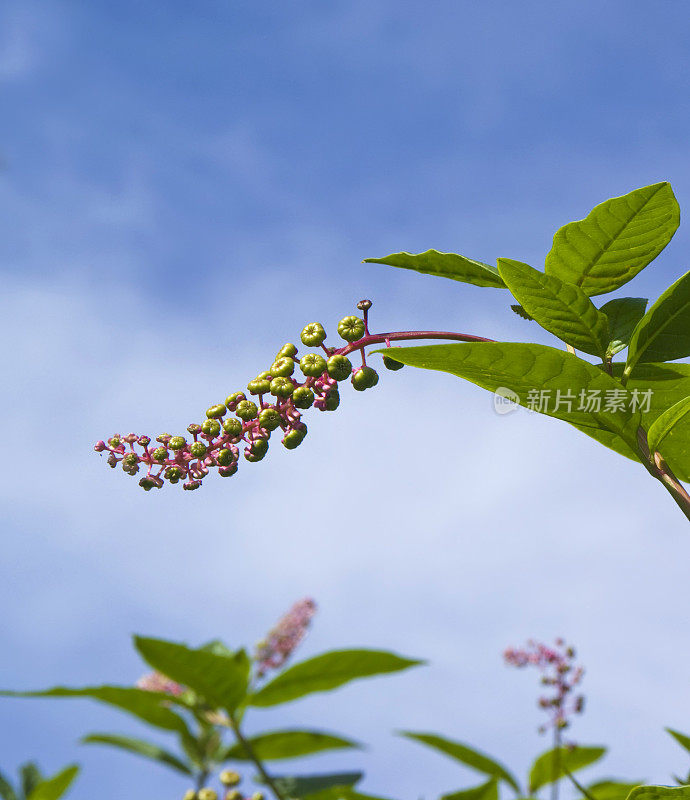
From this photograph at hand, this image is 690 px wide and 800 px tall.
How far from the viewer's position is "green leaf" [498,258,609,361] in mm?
1948

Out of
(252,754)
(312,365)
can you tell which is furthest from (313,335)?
(252,754)

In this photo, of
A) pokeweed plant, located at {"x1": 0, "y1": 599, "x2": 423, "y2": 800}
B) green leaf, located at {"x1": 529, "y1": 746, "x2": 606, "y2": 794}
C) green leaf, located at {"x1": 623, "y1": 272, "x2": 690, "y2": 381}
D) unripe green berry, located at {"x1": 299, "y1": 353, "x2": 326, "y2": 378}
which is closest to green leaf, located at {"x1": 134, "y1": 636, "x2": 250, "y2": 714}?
pokeweed plant, located at {"x1": 0, "y1": 599, "x2": 423, "y2": 800}

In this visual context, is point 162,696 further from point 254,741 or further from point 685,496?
point 685,496

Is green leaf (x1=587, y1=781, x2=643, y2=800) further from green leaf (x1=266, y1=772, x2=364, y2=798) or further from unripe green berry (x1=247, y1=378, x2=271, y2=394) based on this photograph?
unripe green berry (x1=247, y1=378, x2=271, y2=394)

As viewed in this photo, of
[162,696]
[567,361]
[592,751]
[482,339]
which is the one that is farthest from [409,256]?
[592,751]

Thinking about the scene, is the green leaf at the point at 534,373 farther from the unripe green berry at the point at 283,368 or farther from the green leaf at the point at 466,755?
the green leaf at the point at 466,755

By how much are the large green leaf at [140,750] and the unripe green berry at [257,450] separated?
1870mm

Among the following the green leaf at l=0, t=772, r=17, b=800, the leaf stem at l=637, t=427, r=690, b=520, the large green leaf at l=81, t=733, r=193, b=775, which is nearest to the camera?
the leaf stem at l=637, t=427, r=690, b=520

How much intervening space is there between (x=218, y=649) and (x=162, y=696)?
714 millimetres

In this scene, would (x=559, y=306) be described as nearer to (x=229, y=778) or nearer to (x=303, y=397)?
(x=303, y=397)

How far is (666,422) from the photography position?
6.31ft

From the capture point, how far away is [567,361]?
1.88 m

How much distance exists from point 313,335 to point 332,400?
0.18 meters

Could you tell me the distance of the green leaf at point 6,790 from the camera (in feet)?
12.7
